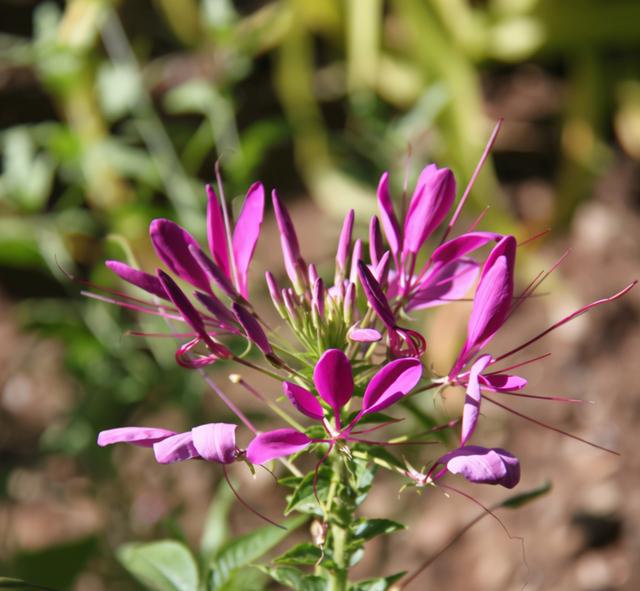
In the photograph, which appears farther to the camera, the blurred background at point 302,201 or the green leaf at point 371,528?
the blurred background at point 302,201

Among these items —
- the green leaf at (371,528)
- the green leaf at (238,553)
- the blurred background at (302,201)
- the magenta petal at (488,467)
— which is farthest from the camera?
the blurred background at (302,201)

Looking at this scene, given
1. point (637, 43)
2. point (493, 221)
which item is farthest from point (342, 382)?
point (637, 43)

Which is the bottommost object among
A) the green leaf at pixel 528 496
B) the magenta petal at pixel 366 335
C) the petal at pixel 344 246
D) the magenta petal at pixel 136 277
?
the green leaf at pixel 528 496

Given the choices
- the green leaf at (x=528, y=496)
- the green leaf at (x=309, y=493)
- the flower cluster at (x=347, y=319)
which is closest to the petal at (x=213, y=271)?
the flower cluster at (x=347, y=319)

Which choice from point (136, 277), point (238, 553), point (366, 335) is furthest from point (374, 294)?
point (238, 553)

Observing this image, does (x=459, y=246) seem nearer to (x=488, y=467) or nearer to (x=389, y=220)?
(x=389, y=220)

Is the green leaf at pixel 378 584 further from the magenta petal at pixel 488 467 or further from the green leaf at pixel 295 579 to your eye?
the magenta petal at pixel 488 467

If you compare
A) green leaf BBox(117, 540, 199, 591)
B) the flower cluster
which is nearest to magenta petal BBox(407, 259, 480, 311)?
the flower cluster
